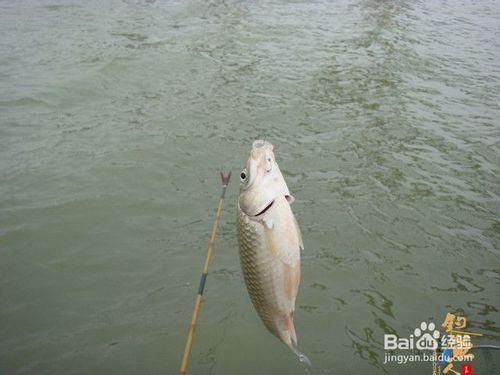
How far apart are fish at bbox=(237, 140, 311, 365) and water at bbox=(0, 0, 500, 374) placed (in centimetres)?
196

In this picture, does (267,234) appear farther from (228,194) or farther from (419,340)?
(228,194)

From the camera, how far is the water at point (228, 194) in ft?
15.0

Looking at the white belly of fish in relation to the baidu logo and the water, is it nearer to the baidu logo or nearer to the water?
the water

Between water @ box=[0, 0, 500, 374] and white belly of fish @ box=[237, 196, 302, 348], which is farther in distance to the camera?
water @ box=[0, 0, 500, 374]

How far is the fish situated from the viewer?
2.49 m

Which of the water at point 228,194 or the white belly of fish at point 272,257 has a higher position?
the white belly of fish at point 272,257

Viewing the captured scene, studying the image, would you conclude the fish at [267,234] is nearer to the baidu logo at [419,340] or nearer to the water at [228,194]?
the water at [228,194]

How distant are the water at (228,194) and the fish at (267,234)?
1.96 metres

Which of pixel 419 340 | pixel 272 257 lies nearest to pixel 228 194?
pixel 419 340

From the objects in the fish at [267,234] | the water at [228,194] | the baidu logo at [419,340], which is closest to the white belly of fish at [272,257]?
the fish at [267,234]

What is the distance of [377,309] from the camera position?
15.9 ft

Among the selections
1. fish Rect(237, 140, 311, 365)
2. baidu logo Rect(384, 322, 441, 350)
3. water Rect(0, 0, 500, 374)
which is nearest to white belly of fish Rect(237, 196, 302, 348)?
fish Rect(237, 140, 311, 365)

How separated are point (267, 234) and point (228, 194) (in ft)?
13.8

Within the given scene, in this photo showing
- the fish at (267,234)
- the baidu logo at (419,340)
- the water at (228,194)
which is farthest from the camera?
the water at (228,194)
